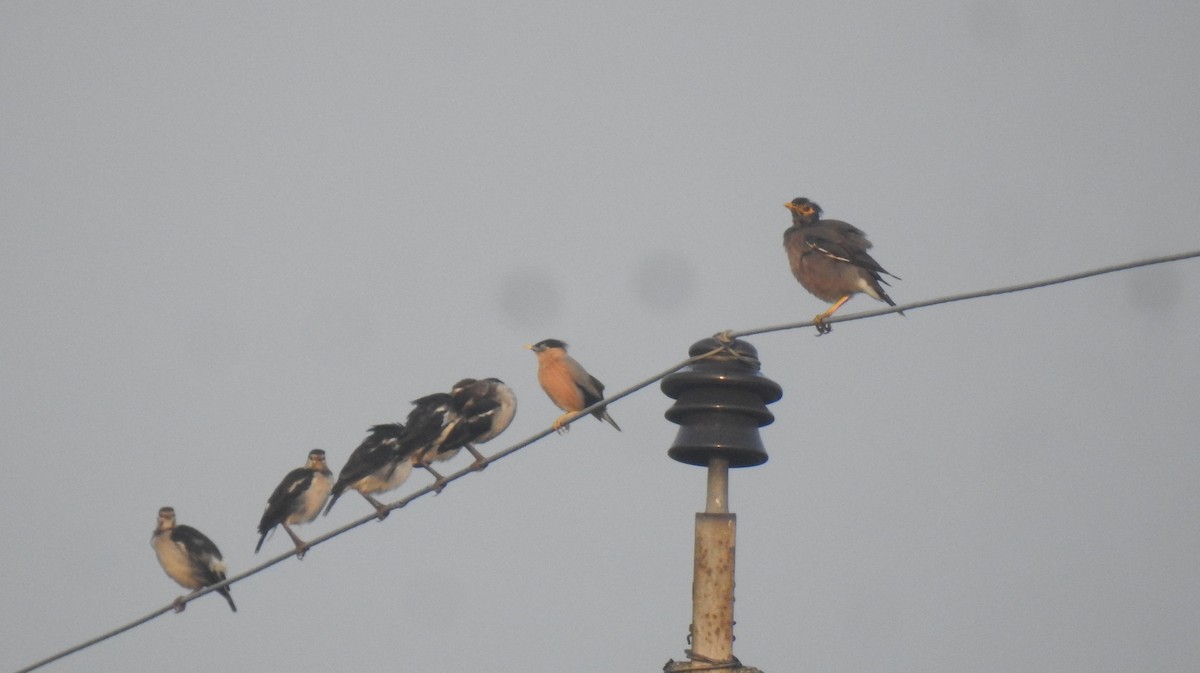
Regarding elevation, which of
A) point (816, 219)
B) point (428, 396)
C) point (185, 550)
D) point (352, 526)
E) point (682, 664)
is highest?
point (816, 219)

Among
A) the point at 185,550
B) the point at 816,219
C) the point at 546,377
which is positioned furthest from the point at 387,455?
the point at 816,219

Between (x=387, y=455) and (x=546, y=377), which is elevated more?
(x=546, y=377)

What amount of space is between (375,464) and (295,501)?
3.23 ft

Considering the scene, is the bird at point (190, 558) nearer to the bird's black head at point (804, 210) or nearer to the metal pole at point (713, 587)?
the bird's black head at point (804, 210)

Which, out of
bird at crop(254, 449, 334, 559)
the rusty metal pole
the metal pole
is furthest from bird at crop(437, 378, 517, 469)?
the metal pole

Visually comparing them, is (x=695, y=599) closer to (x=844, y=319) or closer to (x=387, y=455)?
(x=844, y=319)

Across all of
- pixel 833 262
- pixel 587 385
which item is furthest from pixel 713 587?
pixel 587 385

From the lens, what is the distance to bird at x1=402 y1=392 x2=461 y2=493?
1385cm

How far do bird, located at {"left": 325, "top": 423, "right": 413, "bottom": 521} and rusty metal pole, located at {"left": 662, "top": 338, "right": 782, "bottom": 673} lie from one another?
6.71m

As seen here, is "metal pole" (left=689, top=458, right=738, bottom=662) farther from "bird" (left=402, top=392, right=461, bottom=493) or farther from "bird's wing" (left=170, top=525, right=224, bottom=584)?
"bird's wing" (left=170, top=525, right=224, bottom=584)

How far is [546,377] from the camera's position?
1475 cm

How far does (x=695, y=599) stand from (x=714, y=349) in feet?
4.44

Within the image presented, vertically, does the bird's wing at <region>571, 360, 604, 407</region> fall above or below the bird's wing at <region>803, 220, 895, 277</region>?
below

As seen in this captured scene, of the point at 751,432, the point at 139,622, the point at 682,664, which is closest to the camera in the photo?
the point at 682,664
